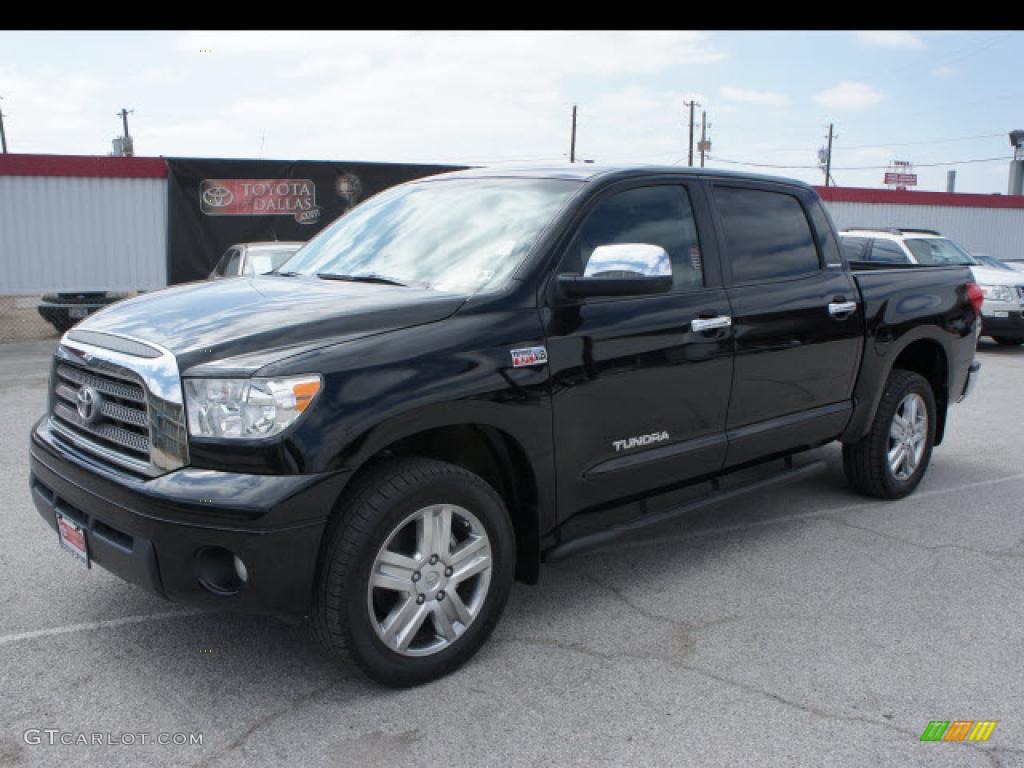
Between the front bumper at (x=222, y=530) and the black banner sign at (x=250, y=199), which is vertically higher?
the black banner sign at (x=250, y=199)

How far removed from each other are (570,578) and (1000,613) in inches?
73.6

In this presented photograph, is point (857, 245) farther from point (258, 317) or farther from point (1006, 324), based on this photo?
point (258, 317)

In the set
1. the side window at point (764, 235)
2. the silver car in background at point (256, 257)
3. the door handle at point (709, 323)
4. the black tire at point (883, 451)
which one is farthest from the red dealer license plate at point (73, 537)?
the silver car in background at point (256, 257)

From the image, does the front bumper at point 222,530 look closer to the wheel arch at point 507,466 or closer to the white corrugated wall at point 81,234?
the wheel arch at point 507,466

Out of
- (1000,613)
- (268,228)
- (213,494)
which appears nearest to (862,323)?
(1000,613)

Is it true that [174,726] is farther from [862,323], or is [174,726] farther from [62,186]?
[62,186]

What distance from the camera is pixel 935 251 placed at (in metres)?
14.1

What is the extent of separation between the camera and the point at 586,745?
2.93m

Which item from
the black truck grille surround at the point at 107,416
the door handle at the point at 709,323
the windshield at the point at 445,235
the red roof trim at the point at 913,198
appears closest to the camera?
the black truck grille surround at the point at 107,416

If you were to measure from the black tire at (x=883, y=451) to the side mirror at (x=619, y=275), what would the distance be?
2359mm

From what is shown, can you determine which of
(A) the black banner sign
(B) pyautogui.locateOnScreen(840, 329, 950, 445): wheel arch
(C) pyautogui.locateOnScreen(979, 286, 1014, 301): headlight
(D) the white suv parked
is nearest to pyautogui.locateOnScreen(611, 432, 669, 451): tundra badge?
(B) pyautogui.locateOnScreen(840, 329, 950, 445): wheel arch

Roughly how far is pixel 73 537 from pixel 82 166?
14.0 meters

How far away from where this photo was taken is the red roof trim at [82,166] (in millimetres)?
14828
